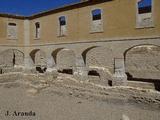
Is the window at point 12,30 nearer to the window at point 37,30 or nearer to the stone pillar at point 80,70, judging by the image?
the window at point 37,30

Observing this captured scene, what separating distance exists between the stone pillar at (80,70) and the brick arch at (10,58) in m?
11.4

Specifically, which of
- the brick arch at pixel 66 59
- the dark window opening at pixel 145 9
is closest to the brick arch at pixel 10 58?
the brick arch at pixel 66 59

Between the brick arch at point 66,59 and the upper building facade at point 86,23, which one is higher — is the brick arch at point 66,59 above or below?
below

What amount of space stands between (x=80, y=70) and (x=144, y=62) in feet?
26.0

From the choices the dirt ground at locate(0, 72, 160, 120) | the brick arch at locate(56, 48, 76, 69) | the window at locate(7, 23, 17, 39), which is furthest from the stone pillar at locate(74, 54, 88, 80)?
the window at locate(7, 23, 17, 39)

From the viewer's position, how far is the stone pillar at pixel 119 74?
52.6 feet

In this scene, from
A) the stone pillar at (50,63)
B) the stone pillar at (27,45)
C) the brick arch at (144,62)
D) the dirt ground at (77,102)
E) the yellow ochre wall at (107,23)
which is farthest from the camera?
the stone pillar at (27,45)

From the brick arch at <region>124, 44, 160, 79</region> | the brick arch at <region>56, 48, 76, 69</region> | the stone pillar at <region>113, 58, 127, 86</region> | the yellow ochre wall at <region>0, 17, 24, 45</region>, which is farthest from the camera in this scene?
the brick arch at <region>56, 48, 76, 69</region>

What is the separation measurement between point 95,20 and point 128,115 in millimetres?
11213

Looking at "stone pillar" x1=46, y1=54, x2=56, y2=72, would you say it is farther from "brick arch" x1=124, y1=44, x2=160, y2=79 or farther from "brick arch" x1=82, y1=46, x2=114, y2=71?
"brick arch" x1=124, y1=44, x2=160, y2=79

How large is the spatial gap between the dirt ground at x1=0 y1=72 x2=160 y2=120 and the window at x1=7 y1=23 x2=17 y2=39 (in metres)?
7.44

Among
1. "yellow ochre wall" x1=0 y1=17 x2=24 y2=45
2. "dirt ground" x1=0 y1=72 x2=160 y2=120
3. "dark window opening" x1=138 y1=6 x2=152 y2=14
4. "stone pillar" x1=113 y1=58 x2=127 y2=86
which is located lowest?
"dirt ground" x1=0 y1=72 x2=160 y2=120

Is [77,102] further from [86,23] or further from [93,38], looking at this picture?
[86,23]

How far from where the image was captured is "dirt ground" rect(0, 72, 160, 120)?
1231 centimetres
